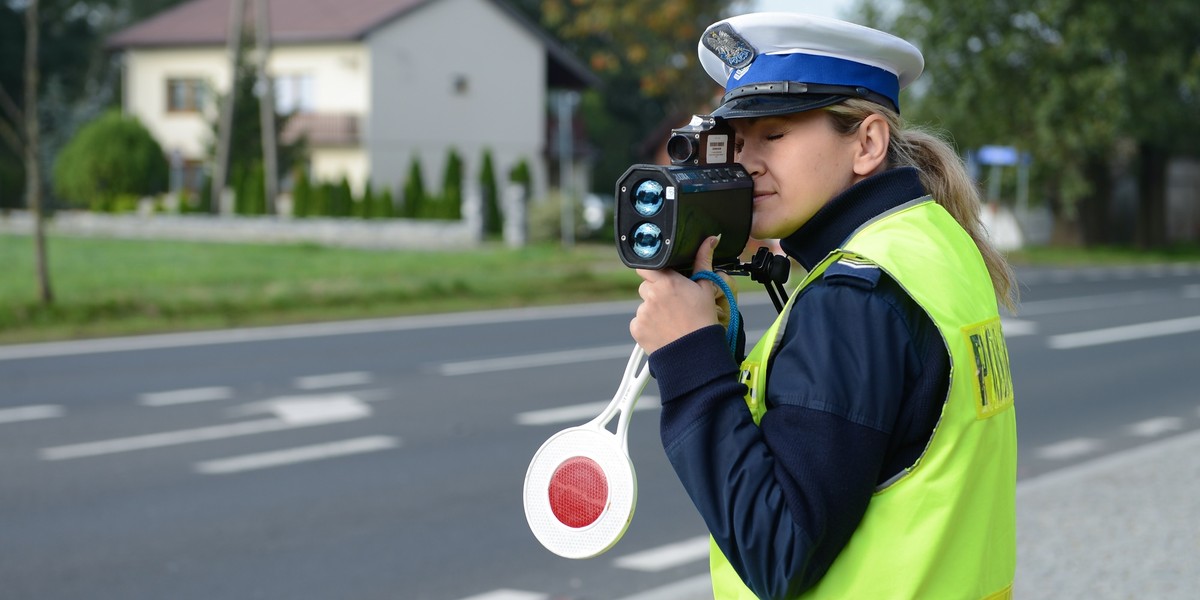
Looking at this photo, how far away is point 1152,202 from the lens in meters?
37.0

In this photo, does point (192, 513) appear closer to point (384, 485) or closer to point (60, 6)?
point (384, 485)

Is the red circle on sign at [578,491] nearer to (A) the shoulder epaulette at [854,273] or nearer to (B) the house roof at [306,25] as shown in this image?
(A) the shoulder epaulette at [854,273]

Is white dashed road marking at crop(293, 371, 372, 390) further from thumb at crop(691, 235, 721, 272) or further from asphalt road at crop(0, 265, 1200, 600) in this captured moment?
thumb at crop(691, 235, 721, 272)

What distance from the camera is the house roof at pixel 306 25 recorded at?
143ft

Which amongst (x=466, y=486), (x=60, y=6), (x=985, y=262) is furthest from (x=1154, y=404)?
(x=60, y=6)

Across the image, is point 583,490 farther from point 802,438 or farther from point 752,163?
point 752,163

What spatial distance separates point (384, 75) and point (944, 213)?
42.9 metres

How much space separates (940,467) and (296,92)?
1781 inches

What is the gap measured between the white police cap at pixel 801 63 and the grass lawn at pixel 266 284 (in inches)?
543

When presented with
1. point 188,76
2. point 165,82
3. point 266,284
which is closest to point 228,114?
point 188,76

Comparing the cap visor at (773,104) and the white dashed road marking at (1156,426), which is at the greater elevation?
the cap visor at (773,104)

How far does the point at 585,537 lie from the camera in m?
1.94

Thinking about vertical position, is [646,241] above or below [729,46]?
below

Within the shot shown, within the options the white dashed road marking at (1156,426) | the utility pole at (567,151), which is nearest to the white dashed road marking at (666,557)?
the white dashed road marking at (1156,426)
